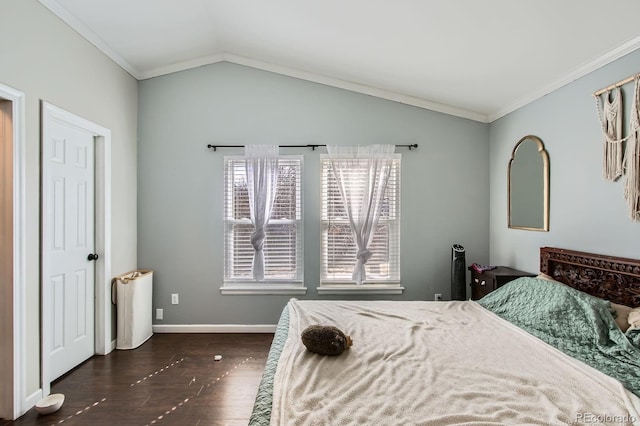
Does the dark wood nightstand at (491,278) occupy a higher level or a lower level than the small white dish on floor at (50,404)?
higher

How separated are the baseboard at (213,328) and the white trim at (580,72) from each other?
11.5 feet

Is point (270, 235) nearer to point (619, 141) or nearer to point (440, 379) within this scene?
point (440, 379)

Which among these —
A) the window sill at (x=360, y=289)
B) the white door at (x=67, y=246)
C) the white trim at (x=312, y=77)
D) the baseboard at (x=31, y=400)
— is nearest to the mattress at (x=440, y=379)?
the window sill at (x=360, y=289)

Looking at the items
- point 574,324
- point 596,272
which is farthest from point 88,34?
point 596,272

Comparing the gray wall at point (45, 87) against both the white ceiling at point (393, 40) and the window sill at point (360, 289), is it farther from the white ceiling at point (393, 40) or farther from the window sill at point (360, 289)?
the window sill at point (360, 289)

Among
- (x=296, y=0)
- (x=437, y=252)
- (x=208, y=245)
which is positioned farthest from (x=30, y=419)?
(x=437, y=252)

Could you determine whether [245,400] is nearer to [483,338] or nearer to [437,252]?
[483,338]

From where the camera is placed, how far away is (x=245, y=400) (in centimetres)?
227

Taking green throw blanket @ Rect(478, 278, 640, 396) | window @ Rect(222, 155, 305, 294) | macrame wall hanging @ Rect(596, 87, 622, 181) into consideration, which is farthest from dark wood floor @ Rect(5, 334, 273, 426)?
macrame wall hanging @ Rect(596, 87, 622, 181)

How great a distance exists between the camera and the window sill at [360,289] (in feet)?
11.7

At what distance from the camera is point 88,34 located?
274 cm

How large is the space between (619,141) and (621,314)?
3.73 feet

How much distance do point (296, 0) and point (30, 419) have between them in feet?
11.3

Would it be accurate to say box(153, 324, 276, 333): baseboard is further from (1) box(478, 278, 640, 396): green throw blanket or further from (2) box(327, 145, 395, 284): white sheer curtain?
(1) box(478, 278, 640, 396): green throw blanket
